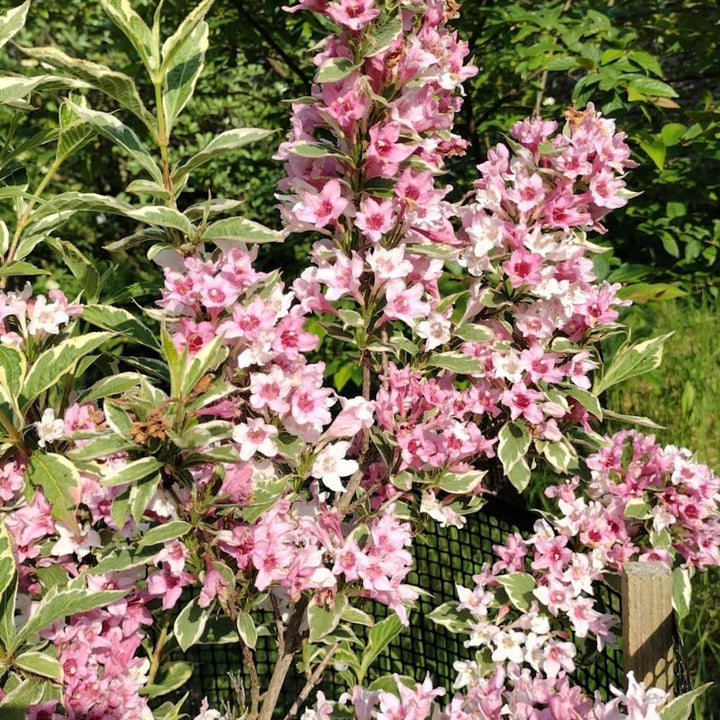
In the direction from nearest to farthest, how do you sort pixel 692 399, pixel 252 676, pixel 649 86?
1. pixel 252 676
2. pixel 649 86
3. pixel 692 399

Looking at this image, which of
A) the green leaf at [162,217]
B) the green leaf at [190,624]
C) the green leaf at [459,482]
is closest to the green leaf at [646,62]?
the green leaf at [459,482]

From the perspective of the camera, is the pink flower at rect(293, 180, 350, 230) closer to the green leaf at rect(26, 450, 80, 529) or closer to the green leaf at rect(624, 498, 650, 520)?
the green leaf at rect(26, 450, 80, 529)

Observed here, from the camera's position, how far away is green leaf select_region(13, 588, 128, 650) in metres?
1.16

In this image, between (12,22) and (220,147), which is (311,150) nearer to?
(220,147)

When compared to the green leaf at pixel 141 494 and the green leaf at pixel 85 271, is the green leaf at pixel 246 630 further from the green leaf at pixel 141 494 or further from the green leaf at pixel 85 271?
the green leaf at pixel 85 271

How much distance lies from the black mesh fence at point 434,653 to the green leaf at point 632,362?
0.34m

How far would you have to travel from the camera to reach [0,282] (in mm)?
1447

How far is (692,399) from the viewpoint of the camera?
11.9 ft

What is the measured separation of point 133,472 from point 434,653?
1.57 metres

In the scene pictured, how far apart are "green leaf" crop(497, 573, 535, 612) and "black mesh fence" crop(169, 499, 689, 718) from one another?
6.2 inches

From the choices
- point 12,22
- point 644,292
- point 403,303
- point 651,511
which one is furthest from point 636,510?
point 12,22

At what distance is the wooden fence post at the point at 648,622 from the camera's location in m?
1.32

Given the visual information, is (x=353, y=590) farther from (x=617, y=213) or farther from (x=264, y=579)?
(x=617, y=213)

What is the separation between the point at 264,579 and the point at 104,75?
711 millimetres
